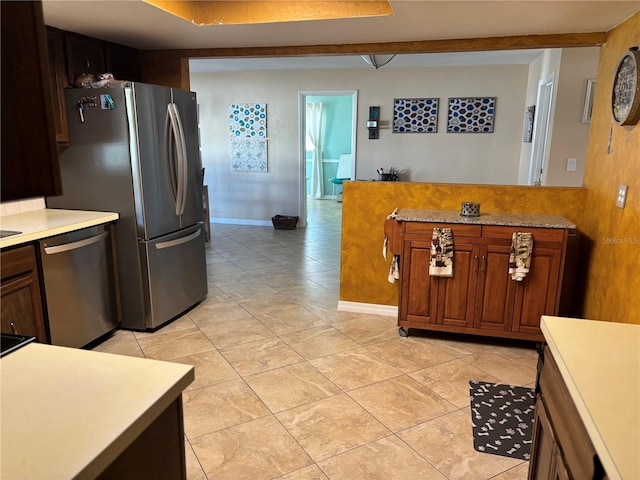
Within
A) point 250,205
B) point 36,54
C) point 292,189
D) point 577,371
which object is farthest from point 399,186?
point 250,205

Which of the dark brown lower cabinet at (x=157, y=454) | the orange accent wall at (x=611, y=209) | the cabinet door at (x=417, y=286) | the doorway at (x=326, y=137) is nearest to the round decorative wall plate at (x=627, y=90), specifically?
the orange accent wall at (x=611, y=209)

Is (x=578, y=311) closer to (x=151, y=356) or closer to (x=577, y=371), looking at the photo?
(x=577, y=371)

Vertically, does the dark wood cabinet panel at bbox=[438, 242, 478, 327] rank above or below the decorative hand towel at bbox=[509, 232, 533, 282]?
below

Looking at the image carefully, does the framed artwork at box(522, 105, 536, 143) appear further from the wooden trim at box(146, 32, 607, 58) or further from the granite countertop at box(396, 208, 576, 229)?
the granite countertop at box(396, 208, 576, 229)

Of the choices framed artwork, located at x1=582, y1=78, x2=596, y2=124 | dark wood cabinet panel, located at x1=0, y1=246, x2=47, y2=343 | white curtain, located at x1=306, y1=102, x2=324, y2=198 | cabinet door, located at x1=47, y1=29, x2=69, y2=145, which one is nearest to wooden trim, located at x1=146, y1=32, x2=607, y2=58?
cabinet door, located at x1=47, y1=29, x2=69, y2=145

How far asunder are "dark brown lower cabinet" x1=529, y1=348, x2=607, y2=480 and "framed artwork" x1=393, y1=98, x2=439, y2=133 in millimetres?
5353

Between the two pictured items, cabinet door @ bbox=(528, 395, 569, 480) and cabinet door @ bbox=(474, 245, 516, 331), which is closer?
cabinet door @ bbox=(528, 395, 569, 480)

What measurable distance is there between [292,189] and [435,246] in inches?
173

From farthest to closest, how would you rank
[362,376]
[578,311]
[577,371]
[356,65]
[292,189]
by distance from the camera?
[292,189]
[356,65]
[578,311]
[362,376]
[577,371]

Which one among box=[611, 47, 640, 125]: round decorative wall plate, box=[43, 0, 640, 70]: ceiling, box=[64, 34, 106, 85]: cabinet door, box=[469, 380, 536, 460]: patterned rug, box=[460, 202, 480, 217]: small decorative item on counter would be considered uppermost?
box=[43, 0, 640, 70]: ceiling

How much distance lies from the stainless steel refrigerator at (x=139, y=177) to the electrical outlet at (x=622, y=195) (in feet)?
9.43

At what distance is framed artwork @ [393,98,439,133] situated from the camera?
637 centimetres

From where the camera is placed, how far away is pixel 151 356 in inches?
119

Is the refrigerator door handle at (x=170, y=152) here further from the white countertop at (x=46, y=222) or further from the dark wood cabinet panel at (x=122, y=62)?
the dark wood cabinet panel at (x=122, y=62)
